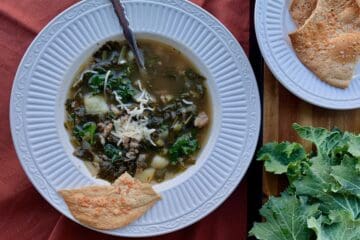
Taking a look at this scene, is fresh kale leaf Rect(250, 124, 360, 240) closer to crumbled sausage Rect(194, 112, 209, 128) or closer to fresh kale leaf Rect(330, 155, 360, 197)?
fresh kale leaf Rect(330, 155, 360, 197)

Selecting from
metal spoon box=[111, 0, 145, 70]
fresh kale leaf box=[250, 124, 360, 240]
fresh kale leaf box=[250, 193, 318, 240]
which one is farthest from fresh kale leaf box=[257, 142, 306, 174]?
metal spoon box=[111, 0, 145, 70]

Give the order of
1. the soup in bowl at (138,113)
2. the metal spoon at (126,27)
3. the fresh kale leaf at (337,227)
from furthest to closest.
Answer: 1. the soup in bowl at (138,113)
2. the metal spoon at (126,27)
3. the fresh kale leaf at (337,227)

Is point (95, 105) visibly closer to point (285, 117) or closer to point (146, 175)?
point (146, 175)

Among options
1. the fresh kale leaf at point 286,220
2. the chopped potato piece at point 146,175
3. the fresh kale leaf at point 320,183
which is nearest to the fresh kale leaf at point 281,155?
the fresh kale leaf at point 320,183

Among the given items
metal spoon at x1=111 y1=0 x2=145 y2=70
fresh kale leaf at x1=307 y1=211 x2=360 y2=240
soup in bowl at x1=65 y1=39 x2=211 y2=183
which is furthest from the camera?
soup in bowl at x1=65 y1=39 x2=211 y2=183

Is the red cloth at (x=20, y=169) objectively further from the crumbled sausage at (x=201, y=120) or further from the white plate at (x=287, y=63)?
the crumbled sausage at (x=201, y=120)

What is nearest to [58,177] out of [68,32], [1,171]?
[1,171]
